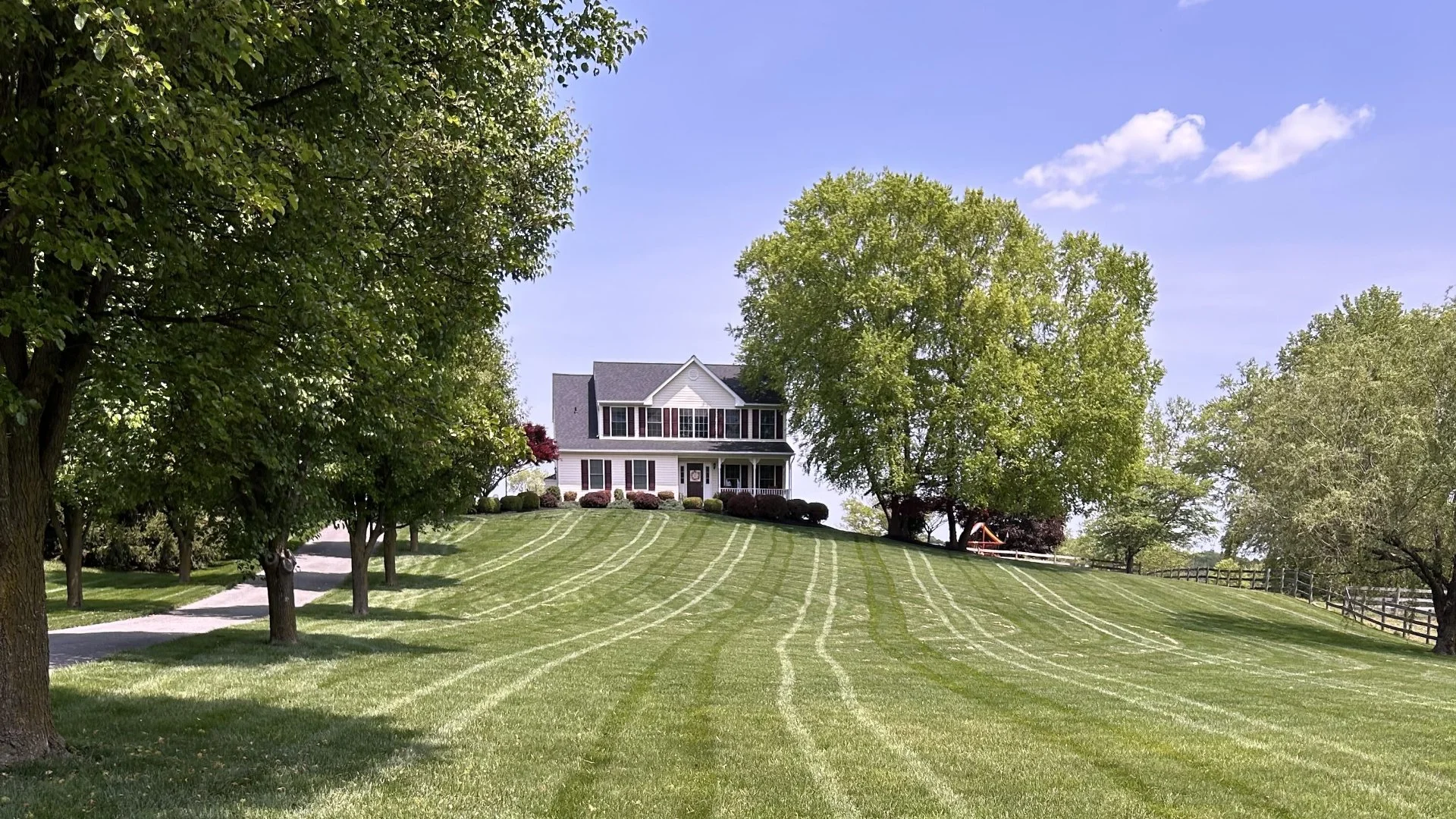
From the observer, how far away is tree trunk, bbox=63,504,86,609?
24688 millimetres

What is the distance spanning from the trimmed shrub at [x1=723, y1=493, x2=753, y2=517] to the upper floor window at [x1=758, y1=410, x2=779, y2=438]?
6.44m

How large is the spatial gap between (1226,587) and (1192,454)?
14080 millimetres

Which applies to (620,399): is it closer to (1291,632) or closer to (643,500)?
(643,500)

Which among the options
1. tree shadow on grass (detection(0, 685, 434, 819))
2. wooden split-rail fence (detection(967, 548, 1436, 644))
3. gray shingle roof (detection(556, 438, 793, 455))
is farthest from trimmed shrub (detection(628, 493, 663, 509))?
tree shadow on grass (detection(0, 685, 434, 819))

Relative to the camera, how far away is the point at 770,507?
2072 inches

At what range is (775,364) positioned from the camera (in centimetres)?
5428

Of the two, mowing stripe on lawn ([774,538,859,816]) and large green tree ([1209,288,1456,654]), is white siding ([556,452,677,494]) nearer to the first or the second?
large green tree ([1209,288,1456,654])

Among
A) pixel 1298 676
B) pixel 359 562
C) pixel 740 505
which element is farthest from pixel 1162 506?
pixel 359 562

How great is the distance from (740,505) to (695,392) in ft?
28.1

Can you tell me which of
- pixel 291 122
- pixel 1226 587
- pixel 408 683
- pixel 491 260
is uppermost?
pixel 291 122

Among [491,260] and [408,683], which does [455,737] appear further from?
[491,260]

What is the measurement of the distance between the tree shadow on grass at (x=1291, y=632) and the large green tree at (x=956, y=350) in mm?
11021

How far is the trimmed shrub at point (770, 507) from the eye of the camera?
52.7 m

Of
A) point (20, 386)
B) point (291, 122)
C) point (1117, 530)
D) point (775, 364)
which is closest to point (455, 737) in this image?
point (20, 386)
